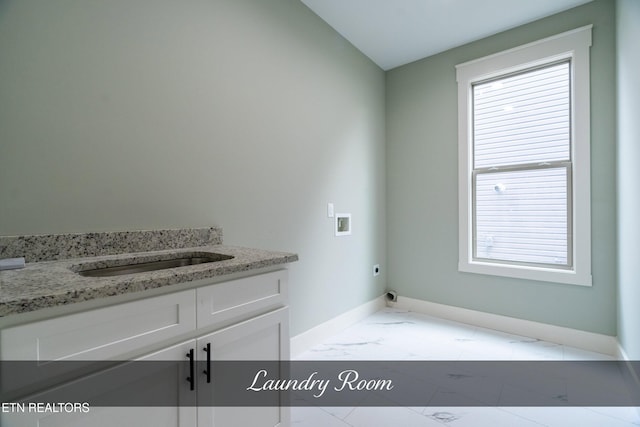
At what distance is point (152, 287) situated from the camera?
90cm

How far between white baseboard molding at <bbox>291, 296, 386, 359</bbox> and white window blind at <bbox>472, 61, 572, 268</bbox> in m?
1.16

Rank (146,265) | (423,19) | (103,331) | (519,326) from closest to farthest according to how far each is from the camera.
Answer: (103,331)
(146,265)
(423,19)
(519,326)

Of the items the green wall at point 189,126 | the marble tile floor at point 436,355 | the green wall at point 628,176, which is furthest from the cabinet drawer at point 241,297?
the green wall at point 628,176

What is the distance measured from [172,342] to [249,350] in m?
0.33

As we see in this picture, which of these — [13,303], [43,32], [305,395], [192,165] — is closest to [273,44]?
[192,165]

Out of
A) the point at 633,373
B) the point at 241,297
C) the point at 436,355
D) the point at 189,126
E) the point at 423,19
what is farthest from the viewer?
the point at 423,19

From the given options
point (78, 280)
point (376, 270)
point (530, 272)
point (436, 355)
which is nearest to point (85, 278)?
point (78, 280)

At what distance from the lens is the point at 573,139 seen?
2387mm

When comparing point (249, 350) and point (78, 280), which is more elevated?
point (78, 280)

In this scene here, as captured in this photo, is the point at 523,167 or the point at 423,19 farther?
the point at 523,167

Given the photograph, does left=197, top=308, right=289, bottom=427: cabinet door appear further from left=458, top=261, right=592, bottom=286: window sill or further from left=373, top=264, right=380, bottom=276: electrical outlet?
left=458, top=261, right=592, bottom=286: window sill

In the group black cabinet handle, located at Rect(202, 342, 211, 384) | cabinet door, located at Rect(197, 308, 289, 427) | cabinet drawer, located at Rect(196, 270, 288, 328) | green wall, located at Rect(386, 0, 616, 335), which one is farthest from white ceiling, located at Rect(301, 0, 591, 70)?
black cabinet handle, located at Rect(202, 342, 211, 384)

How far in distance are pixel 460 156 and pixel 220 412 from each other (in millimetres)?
2812

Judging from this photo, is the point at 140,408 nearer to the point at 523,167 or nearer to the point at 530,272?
the point at 530,272
